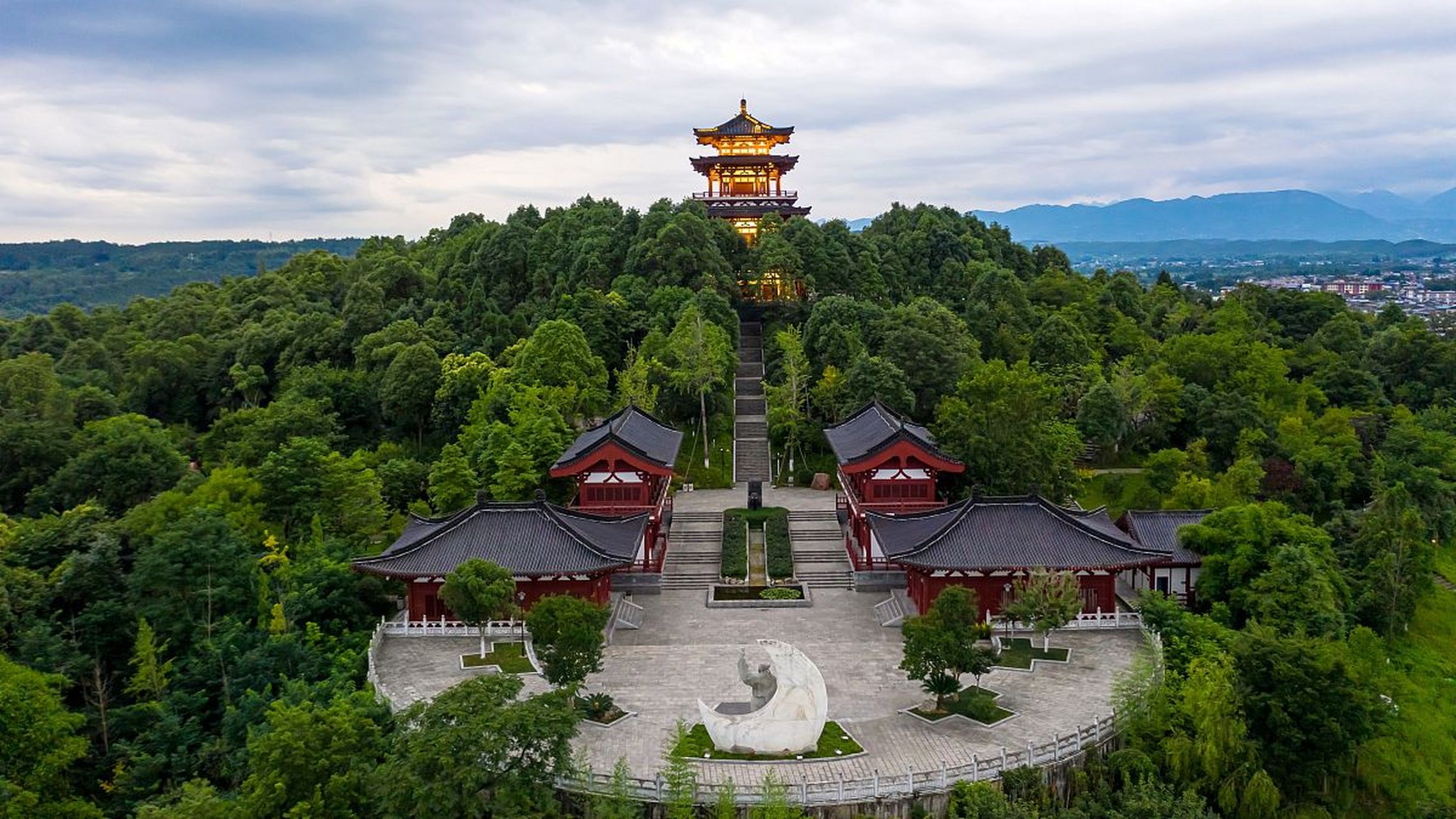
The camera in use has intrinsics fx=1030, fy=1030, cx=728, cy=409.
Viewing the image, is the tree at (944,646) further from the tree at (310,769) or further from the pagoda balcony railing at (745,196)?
the pagoda balcony railing at (745,196)

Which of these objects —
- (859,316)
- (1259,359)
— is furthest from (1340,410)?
(859,316)

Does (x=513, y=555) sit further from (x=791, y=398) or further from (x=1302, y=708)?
(x=791, y=398)

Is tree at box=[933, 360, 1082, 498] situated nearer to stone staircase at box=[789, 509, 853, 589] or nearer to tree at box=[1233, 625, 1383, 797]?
stone staircase at box=[789, 509, 853, 589]

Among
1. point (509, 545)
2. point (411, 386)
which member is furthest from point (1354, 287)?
point (509, 545)

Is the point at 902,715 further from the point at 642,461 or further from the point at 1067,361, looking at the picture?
the point at 1067,361

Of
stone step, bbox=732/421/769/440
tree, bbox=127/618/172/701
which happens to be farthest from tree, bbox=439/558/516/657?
stone step, bbox=732/421/769/440

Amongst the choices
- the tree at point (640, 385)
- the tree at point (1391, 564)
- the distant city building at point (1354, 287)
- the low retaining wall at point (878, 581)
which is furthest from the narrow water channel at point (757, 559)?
the distant city building at point (1354, 287)
